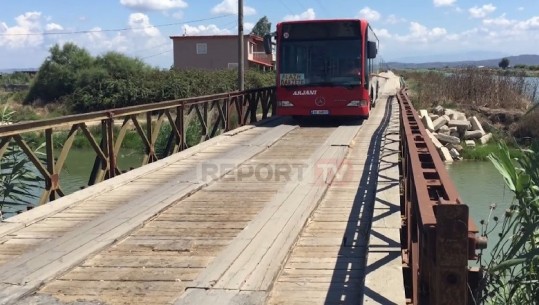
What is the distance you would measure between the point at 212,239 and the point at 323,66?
1058 centimetres

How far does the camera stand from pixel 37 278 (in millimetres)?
4316

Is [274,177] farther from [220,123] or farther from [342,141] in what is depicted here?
[220,123]

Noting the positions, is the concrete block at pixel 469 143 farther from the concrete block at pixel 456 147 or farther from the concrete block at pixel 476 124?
the concrete block at pixel 476 124

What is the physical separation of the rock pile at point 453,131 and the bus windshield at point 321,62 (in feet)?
26.8

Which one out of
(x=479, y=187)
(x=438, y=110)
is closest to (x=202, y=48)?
(x=438, y=110)

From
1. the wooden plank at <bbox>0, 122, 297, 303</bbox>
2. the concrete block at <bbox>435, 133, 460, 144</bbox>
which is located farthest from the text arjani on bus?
the concrete block at <bbox>435, 133, 460, 144</bbox>

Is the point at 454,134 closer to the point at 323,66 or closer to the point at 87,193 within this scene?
the point at 323,66

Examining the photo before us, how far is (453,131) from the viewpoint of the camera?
2511 cm

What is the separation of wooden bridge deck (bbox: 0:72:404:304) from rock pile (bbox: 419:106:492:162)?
48.9ft

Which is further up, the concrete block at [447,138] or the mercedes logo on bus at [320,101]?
the mercedes logo on bus at [320,101]

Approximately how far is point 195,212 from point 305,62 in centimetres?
969

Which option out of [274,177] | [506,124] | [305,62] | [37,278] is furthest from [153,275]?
[506,124]

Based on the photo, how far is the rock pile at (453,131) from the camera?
23075 mm

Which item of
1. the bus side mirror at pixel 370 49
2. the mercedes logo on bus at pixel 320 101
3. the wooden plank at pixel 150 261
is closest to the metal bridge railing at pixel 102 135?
the wooden plank at pixel 150 261
